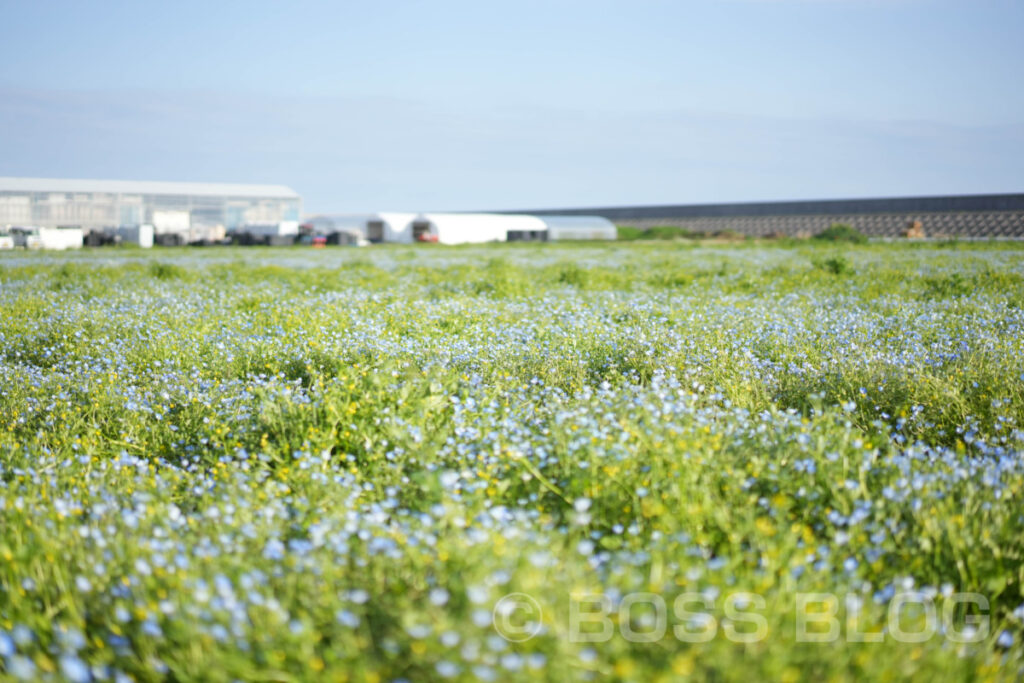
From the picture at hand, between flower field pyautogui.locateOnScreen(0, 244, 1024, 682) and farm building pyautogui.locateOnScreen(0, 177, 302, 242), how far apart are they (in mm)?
50771

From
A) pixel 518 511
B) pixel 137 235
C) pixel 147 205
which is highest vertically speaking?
pixel 147 205

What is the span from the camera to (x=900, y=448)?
5074mm

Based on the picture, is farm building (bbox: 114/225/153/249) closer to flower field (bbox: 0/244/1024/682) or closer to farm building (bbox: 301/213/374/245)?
farm building (bbox: 301/213/374/245)

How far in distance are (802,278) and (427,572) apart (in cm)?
1460

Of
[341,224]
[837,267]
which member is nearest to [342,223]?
[341,224]

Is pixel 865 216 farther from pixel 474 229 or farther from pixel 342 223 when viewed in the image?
pixel 342 223

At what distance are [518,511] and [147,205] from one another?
236 ft

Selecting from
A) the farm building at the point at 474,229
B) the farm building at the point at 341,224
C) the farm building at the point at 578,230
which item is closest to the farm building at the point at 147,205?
the farm building at the point at 341,224

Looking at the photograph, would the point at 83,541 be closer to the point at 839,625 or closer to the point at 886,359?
the point at 839,625

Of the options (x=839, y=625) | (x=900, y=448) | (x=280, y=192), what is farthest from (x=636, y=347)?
(x=280, y=192)

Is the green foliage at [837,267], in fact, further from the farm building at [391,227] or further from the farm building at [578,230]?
the farm building at [391,227]

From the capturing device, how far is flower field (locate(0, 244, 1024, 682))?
252 centimetres

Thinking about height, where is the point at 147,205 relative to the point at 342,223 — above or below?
above

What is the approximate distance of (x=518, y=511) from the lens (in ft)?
11.8
